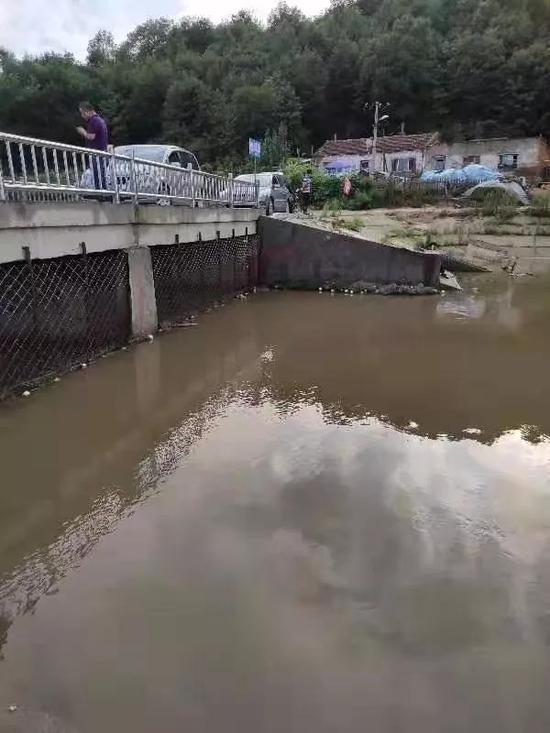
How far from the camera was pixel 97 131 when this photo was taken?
816cm

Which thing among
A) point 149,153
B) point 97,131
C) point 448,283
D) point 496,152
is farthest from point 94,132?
point 496,152

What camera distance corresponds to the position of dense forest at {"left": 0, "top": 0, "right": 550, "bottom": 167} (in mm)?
52500

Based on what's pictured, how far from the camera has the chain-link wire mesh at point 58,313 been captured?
18.8 feet

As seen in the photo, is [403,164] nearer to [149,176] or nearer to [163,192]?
[163,192]

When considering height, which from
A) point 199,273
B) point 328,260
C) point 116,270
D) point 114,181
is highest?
point 114,181

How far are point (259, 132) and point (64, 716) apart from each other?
57.7 meters

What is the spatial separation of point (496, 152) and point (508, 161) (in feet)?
3.81

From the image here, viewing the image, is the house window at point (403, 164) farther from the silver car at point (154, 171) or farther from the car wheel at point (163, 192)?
the car wheel at point (163, 192)

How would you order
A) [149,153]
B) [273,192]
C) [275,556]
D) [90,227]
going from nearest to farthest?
[275,556] < [90,227] < [149,153] < [273,192]

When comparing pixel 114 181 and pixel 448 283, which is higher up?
pixel 114 181

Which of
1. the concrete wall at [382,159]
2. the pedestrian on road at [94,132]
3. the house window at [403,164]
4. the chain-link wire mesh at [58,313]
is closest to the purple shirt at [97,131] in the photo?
the pedestrian on road at [94,132]

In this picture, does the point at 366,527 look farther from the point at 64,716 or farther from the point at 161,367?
the point at 161,367

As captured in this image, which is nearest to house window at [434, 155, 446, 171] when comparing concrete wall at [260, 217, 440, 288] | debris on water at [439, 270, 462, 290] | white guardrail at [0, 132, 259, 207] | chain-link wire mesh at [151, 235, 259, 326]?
debris on water at [439, 270, 462, 290]

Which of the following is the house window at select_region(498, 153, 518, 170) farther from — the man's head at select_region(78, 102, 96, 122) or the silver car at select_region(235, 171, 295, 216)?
the man's head at select_region(78, 102, 96, 122)
